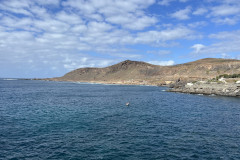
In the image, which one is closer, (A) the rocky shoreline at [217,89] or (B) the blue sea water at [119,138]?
(B) the blue sea water at [119,138]

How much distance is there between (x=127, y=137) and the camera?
26.2 metres

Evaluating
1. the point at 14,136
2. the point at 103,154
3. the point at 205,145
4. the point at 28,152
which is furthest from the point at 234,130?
the point at 14,136

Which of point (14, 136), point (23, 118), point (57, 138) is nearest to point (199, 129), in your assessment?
point (57, 138)

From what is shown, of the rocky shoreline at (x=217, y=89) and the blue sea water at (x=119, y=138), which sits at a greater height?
the rocky shoreline at (x=217, y=89)

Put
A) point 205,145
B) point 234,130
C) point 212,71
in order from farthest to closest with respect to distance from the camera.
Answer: point 212,71 → point 234,130 → point 205,145

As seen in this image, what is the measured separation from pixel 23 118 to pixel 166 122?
93.4 feet

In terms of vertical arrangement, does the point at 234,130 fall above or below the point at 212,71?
below

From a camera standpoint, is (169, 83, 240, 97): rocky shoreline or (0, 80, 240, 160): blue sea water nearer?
(0, 80, 240, 160): blue sea water

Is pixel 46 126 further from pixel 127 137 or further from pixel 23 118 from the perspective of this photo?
pixel 127 137

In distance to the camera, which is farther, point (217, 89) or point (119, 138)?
point (217, 89)

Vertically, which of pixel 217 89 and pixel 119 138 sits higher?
pixel 217 89

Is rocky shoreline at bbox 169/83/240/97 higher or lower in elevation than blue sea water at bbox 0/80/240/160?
higher

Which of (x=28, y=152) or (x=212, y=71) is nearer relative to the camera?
(x=28, y=152)

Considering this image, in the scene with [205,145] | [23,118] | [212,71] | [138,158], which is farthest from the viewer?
[212,71]
